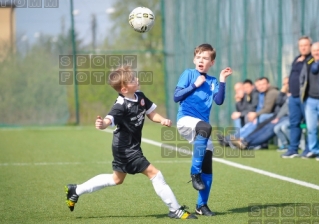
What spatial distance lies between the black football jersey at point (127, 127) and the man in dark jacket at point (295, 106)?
5.90 meters

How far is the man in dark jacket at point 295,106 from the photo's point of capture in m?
12.1

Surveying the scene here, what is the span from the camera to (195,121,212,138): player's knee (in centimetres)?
691

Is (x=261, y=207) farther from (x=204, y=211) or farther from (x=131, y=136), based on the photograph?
(x=131, y=136)

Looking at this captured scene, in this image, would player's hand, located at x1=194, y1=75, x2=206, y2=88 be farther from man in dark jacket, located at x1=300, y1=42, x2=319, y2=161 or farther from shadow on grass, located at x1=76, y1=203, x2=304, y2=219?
man in dark jacket, located at x1=300, y1=42, x2=319, y2=161

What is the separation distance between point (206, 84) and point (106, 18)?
16918 mm

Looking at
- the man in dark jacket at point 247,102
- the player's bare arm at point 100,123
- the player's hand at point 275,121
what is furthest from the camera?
the man in dark jacket at point 247,102

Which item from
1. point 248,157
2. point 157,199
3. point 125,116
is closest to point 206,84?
point 125,116

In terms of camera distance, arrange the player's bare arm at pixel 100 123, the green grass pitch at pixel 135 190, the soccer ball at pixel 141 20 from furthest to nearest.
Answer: the soccer ball at pixel 141 20
the green grass pitch at pixel 135 190
the player's bare arm at pixel 100 123

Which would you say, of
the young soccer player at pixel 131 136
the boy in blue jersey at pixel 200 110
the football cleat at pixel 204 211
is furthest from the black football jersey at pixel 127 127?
the football cleat at pixel 204 211

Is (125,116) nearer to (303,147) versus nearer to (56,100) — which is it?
(303,147)

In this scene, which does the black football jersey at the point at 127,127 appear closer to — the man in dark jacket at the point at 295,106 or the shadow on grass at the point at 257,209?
the shadow on grass at the point at 257,209

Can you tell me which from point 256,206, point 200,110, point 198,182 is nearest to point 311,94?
point 256,206

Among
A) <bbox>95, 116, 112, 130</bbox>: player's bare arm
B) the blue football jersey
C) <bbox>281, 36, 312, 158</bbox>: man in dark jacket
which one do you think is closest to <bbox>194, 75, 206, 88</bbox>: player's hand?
the blue football jersey

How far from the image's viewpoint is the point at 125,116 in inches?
262
